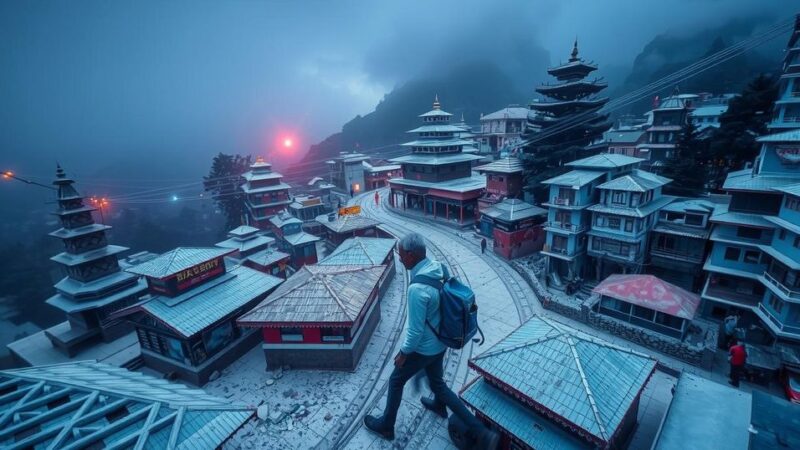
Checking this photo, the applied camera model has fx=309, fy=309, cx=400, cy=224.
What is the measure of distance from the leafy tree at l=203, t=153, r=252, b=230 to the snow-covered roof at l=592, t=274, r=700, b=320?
1823 inches

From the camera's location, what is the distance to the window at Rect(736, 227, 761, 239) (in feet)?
52.0

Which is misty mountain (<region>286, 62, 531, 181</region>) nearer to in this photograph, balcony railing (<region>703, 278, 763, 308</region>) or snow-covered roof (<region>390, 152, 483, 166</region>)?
snow-covered roof (<region>390, 152, 483, 166</region>)

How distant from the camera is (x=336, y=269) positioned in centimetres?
1695

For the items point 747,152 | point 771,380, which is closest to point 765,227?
point 771,380

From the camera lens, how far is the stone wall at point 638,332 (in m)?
13.7

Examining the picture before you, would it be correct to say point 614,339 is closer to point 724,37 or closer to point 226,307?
point 226,307

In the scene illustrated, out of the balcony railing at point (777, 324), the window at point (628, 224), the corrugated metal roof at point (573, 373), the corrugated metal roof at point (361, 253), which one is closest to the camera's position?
the corrugated metal roof at point (573, 373)

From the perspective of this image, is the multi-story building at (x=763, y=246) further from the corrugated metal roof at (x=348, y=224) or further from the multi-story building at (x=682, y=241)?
the corrugated metal roof at (x=348, y=224)

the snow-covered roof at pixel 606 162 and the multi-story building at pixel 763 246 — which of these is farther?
the snow-covered roof at pixel 606 162

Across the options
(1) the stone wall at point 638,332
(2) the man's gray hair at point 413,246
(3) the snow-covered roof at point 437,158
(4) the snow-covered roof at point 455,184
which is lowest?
(1) the stone wall at point 638,332

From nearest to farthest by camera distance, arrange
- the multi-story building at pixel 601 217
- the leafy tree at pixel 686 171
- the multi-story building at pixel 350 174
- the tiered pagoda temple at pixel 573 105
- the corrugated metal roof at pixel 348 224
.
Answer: the multi-story building at pixel 601 217 < the leafy tree at pixel 686 171 < the tiered pagoda temple at pixel 573 105 < the corrugated metal roof at pixel 348 224 < the multi-story building at pixel 350 174

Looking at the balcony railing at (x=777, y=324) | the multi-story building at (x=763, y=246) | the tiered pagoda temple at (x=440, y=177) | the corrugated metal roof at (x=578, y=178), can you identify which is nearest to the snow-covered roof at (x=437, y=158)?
the tiered pagoda temple at (x=440, y=177)

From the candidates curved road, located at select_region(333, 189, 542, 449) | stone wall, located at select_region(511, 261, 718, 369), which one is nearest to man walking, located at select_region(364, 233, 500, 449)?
curved road, located at select_region(333, 189, 542, 449)

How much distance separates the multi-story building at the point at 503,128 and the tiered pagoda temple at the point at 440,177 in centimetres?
2211
